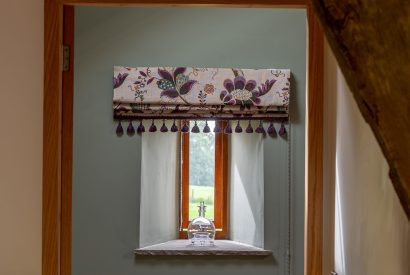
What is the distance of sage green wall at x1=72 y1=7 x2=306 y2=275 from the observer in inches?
152

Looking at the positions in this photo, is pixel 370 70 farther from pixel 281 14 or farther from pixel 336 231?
pixel 281 14

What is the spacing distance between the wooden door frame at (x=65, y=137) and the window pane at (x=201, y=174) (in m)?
2.09

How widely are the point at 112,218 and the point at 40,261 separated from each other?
5.87 ft

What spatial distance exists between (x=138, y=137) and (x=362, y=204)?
8.04ft

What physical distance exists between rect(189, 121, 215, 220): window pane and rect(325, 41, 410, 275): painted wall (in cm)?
220

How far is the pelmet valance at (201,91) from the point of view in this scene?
12.5 ft

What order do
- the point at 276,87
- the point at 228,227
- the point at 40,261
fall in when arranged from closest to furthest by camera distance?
the point at 40,261
the point at 276,87
the point at 228,227

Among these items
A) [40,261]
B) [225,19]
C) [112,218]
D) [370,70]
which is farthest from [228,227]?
[370,70]

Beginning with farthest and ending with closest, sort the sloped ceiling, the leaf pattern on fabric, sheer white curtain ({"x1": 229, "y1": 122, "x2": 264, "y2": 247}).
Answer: sheer white curtain ({"x1": 229, "y1": 122, "x2": 264, "y2": 247})
the leaf pattern on fabric
the sloped ceiling

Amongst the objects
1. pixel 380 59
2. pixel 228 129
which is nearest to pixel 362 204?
pixel 380 59

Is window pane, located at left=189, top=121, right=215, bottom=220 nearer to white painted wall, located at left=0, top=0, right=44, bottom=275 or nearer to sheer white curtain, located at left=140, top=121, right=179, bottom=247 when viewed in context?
sheer white curtain, located at left=140, top=121, right=179, bottom=247

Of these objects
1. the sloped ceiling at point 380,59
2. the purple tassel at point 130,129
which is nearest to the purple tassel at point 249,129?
the purple tassel at point 130,129

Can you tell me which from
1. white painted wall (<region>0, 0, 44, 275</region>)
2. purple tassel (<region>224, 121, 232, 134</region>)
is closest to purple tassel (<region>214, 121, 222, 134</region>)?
purple tassel (<region>224, 121, 232, 134</region>)

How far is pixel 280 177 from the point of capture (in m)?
3.88
